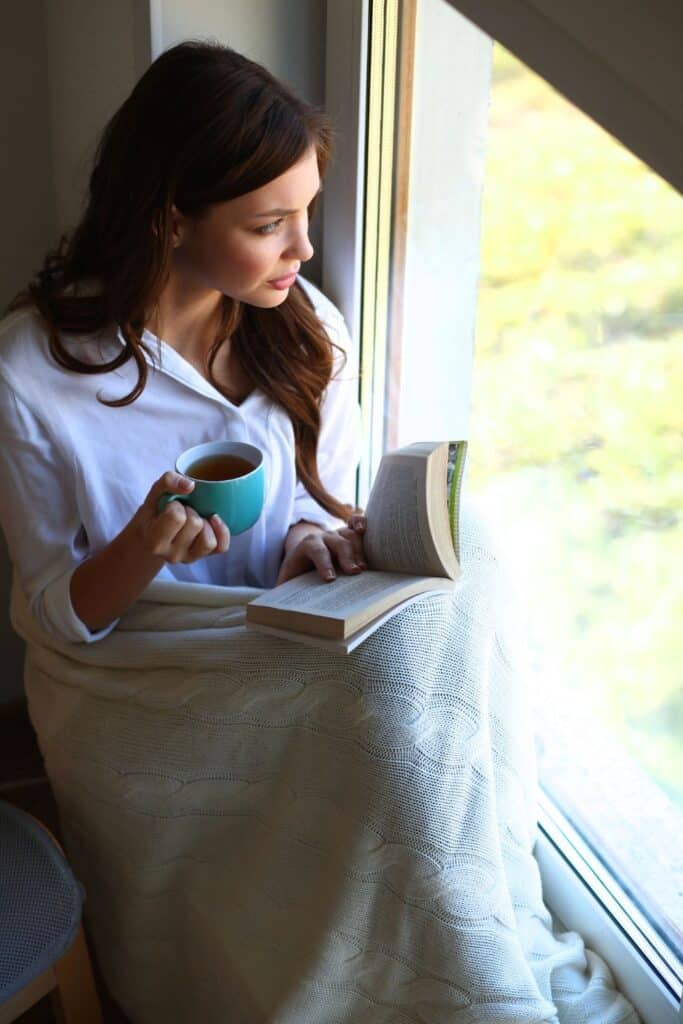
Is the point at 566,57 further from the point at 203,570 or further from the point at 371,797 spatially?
the point at 203,570

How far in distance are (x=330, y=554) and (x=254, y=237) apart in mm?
374

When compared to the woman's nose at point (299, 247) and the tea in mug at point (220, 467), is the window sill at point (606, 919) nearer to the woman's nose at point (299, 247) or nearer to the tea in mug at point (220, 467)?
the tea in mug at point (220, 467)

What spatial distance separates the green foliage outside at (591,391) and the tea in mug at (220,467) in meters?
0.47

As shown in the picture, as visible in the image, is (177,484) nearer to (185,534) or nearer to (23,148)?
(185,534)

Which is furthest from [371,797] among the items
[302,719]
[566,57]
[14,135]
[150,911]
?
[14,135]

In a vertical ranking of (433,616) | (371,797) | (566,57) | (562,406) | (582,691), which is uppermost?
(566,57)

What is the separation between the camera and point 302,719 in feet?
3.51

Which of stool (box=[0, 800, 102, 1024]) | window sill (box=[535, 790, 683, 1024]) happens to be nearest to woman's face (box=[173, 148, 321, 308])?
stool (box=[0, 800, 102, 1024])

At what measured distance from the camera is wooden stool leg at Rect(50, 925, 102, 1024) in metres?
1.19

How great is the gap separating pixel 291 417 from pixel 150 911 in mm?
663

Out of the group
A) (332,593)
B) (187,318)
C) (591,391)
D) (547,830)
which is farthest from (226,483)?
(547,830)

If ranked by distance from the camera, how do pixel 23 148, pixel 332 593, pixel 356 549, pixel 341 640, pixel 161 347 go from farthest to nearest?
pixel 23 148 → pixel 161 347 → pixel 356 549 → pixel 332 593 → pixel 341 640

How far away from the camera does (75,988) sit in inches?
47.8

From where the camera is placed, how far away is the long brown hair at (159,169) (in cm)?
112
